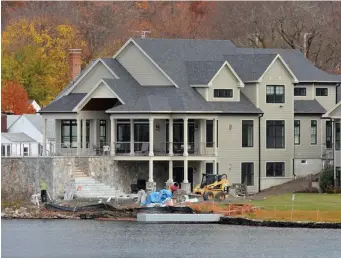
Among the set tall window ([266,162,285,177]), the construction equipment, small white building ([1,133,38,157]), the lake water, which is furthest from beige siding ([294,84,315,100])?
the lake water

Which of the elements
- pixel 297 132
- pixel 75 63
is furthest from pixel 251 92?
pixel 75 63

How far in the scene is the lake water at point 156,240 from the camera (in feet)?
219

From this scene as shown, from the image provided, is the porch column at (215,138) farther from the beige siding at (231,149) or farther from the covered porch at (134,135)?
the beige siding at (231,149)

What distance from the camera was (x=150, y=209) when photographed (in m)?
79.7

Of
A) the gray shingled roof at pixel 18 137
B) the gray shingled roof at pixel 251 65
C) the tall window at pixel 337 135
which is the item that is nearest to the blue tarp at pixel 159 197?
the gray shingled roof at pixel 251 65

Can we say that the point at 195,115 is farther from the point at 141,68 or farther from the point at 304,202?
the point at 304,202

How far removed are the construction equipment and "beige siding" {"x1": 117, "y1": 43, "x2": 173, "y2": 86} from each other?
21.4 ft

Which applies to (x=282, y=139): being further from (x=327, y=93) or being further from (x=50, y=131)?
(x=50, y=131)

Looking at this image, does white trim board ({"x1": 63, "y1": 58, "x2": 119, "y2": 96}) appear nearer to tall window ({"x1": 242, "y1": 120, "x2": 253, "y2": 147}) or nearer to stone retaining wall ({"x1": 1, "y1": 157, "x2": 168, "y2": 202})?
stone retaining wall ({"x1": 1, "y1": 157, "x2": 168, "y2": 202})

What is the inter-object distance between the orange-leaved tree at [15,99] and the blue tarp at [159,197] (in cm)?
3806

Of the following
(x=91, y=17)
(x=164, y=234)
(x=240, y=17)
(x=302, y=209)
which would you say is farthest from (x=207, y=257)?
(x=91, y=17)

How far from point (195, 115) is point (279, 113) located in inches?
234

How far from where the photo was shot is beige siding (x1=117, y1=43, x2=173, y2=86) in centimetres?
9071

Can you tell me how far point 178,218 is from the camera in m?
77.9
